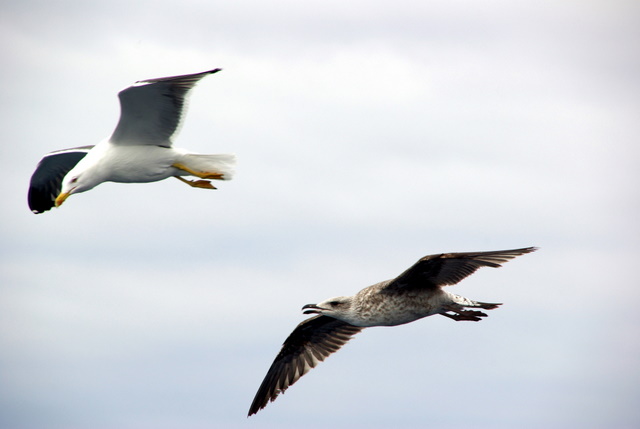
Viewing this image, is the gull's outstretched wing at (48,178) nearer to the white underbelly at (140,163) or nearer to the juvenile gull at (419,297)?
the white underbelly at (140,163)

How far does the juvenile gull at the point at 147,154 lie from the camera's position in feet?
53.1

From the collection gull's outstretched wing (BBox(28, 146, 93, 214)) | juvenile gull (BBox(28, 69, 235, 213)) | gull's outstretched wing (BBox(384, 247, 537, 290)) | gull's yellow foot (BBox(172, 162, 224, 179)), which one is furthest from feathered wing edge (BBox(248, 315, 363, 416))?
gull's outstretched wing (BBox(28, 146, 93, 214))

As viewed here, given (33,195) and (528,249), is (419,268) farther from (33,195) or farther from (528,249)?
(33,195)

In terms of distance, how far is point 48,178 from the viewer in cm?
2111

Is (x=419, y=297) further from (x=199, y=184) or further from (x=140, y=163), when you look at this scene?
(x=140, y=163)

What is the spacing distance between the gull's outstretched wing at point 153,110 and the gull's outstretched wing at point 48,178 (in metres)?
4.26

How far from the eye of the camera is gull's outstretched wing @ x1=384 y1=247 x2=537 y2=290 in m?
14.9

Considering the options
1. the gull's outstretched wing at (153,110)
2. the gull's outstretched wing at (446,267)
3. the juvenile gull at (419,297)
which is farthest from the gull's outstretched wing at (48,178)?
the gull's outstretched wing at (446,267)

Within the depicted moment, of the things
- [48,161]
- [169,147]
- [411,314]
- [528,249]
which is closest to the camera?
[528,249]

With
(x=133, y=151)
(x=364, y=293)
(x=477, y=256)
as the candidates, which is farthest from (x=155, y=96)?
(x=477, y=256)

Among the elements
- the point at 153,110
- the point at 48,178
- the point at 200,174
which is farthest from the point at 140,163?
the point at 48,178

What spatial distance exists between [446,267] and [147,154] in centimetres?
564

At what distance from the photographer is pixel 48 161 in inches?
813

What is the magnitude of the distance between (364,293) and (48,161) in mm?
8485
